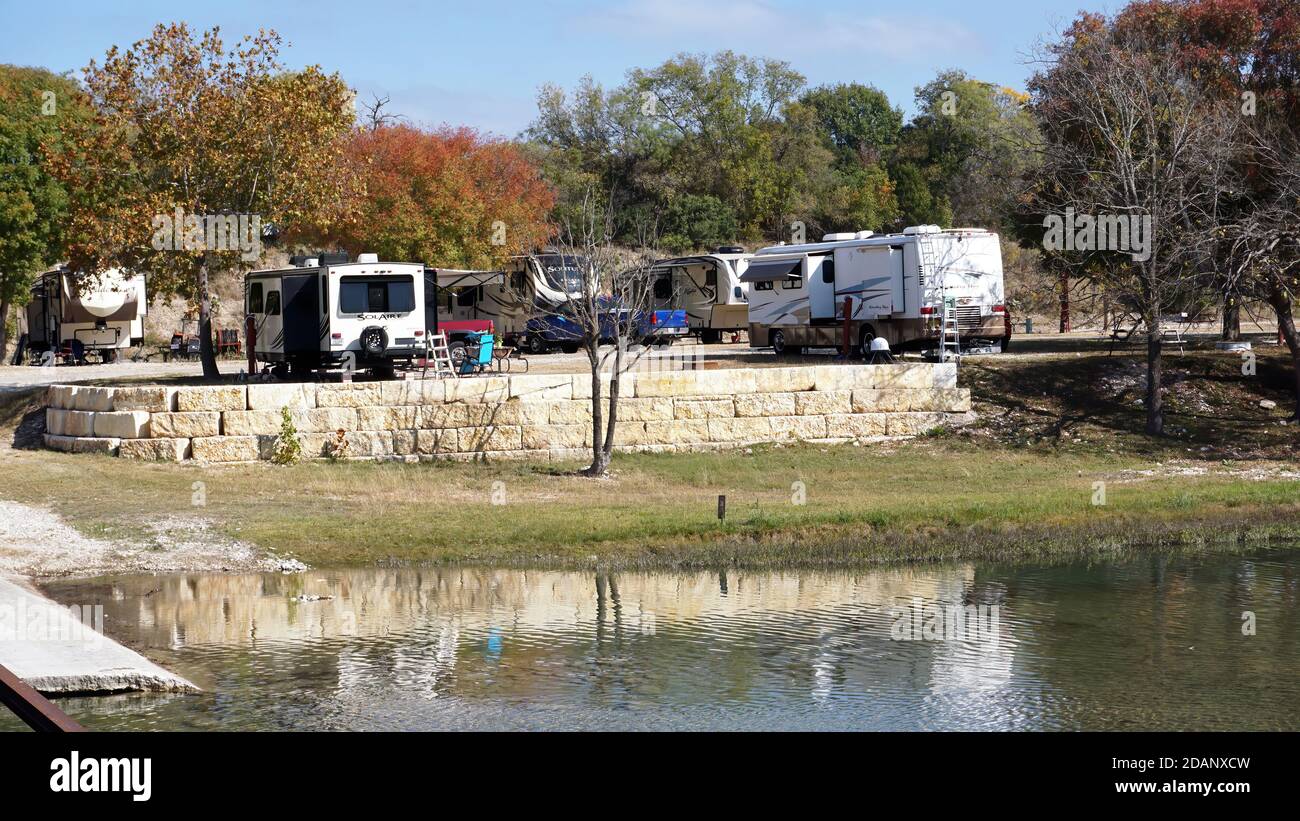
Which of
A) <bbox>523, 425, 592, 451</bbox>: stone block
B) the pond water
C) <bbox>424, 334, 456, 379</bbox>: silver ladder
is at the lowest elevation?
the pond water

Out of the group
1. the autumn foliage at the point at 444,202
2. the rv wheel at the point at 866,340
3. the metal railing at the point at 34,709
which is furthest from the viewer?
the autumn foliage at the point at 444,202

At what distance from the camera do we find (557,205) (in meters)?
60.4

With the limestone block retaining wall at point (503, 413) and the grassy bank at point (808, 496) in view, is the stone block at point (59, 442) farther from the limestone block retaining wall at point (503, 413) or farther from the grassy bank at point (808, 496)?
the grassy bank at point (808, 496)

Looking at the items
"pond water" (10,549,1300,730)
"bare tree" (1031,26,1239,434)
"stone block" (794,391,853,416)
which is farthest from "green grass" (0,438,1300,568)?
"bare tree" (1031,26,1239,434)

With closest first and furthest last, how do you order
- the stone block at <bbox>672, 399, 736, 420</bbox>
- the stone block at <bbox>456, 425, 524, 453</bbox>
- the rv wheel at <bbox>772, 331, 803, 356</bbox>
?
the stone block at <bbox>456, 425, 524, 453</bbox> < the stone block at <bbox>672, 399, 736, 420</bbox> < the rv wheel at <bbox>772, 331, 803, 356</bbox>

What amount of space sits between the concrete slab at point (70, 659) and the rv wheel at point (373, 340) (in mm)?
15417

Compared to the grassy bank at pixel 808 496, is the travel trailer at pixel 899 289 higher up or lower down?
higher up

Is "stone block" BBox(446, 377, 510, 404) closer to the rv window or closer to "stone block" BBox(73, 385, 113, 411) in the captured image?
the rv window

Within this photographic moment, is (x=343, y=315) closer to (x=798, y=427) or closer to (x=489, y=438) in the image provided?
(x=489, y=438)

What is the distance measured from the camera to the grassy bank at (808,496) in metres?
18.4

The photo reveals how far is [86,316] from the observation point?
40.7 meters

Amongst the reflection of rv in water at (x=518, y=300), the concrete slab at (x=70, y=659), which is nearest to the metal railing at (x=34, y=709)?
the concrete slab at (x=70, y=659)

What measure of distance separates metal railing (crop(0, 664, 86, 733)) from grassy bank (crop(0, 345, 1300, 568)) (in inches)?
474

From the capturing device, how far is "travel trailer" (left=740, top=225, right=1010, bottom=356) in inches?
1249
